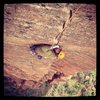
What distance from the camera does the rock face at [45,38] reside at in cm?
487

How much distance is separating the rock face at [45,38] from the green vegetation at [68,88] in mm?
97

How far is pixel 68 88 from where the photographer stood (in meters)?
4.91

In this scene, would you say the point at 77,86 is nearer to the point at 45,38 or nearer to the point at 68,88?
the point at 68,88

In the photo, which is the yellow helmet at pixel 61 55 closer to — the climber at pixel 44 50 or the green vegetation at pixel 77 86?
the climber at pixel 44 50

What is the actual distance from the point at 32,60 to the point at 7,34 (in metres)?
0.48

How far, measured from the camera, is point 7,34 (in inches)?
193

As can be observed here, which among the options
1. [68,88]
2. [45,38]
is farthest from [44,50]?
[68,88]

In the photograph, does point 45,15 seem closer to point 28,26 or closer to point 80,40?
point 28,26

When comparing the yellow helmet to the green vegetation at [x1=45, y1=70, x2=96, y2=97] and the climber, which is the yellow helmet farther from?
the green vegetation at [x1=45, y1=70, x2=96, y2=97]

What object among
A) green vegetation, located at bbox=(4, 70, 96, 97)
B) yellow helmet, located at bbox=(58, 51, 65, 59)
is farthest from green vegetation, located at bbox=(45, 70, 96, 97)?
yellow helmet, located at bbox=(58, 51, 65, 59)

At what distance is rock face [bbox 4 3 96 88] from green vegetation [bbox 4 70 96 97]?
10 cm

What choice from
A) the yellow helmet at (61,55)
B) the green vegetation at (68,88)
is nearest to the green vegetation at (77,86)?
the green vegetation at (68,88)

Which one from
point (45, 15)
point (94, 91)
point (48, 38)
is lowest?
point (94, 91)

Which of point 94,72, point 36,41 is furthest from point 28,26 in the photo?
point 94,72
